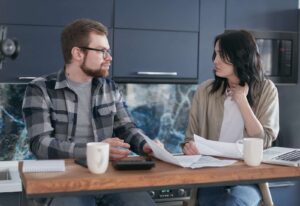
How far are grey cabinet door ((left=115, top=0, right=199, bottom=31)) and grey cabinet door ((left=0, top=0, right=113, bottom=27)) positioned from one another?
3.3 inches

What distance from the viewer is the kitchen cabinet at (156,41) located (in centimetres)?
289

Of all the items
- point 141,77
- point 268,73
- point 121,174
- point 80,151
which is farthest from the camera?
point 268,73

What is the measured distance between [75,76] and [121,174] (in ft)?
2.64

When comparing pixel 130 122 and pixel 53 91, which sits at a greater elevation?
pixel 53 91

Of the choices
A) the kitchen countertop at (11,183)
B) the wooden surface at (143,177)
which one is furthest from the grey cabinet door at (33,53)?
the wooden surface at (143,177)

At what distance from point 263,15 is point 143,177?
2.12 meters

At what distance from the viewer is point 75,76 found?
2100 millimetres

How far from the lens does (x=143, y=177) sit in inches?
54.8

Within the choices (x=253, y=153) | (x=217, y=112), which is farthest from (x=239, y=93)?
(x=253, y=153)

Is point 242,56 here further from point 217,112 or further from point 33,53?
point 33,53

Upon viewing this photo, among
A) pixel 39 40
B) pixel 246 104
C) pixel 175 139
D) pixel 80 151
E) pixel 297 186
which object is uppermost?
pixel 39 40

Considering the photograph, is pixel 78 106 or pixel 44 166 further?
pixel 78 106

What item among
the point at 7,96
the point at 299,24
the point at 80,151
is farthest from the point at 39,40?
the point at 299,24

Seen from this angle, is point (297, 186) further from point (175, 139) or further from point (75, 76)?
point (75, 76)
